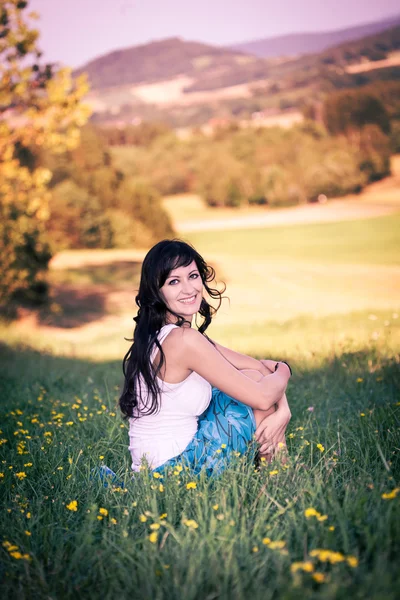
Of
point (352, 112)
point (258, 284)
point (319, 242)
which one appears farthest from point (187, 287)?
point (352, 112)

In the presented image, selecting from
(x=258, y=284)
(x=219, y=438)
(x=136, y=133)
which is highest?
(x=136, y=133)

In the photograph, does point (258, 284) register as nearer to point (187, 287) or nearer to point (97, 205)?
point (97, 205)

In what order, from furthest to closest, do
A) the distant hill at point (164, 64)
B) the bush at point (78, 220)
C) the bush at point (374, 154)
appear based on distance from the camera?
the distant hill at point (164, 64), the bush at point (374, 154), the bush at point (78, 220)

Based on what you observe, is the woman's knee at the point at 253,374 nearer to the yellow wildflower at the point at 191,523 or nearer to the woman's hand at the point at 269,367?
the woman's hand at the point at 269,367

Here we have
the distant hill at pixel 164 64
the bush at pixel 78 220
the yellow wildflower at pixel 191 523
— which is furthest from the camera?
the distant hill at pixel 164 64

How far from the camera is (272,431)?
2.93m

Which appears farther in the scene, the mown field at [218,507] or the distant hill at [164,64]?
the distant hill at [164,64]

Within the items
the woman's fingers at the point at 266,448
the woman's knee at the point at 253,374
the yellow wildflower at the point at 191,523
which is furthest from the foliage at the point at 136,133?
the yellow wildflower at the point at 191,523

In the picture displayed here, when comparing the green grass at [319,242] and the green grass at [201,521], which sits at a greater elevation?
the green grass at [201,521]

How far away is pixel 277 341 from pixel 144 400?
4626 millimetres

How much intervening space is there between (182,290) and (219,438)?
77 cm

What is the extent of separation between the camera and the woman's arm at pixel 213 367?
2.74m

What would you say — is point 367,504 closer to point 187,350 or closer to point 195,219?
point 187,350

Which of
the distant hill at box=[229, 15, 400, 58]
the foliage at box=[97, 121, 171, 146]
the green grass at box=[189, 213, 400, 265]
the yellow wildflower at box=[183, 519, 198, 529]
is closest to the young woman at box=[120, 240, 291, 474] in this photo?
the yellow wildflower at box=[183, 519, 198, 529]
